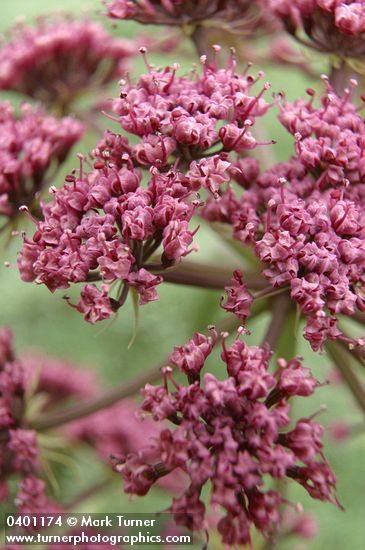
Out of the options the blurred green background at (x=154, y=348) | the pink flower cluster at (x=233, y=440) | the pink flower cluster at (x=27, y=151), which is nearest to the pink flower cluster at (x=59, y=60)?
the blurred green background at (x=154, y=348)

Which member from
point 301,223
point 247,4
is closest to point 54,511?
point 301,223

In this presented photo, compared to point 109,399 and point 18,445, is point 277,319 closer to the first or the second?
point 109,399

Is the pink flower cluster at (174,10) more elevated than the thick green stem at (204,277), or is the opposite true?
the pink flower cluster at (174,10)

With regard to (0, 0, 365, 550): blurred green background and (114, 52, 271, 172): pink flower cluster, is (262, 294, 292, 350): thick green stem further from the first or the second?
(0, 0, 365, 550): blurred green background

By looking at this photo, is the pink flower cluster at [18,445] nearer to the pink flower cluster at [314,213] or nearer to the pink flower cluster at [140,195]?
the pink flower cluster at [140,195]

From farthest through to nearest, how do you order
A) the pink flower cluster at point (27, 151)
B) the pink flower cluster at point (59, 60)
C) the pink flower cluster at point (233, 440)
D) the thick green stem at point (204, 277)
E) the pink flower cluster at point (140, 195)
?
the pink flower cluster at point (59, 60), the pink flower cluster at point (27, 151), the thick green stem at point (204, 277), the pink flower cluster at point (140, 195), the pink flower cluster at point (233, 440)

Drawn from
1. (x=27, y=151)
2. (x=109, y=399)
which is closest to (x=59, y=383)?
(x=109, y=399)
